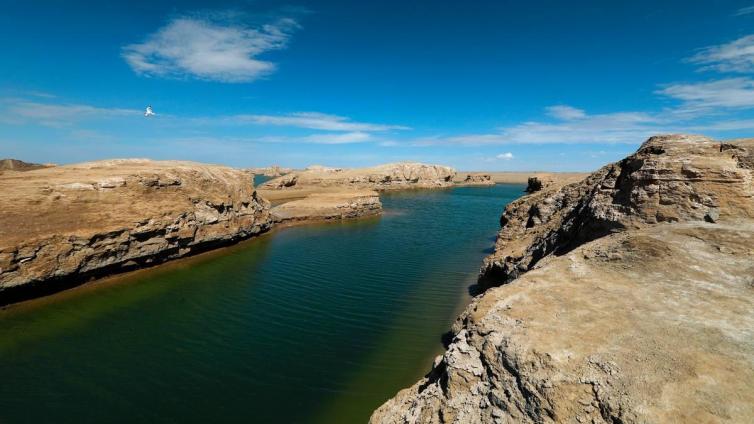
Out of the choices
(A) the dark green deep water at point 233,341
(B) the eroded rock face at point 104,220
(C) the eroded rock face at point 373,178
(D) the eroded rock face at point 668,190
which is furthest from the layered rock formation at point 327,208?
(C) the eroded rock face at point 373,178

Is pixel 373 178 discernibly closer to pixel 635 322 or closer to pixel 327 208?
pixel 327 208

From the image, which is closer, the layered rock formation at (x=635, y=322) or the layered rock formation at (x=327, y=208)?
the layered rock formation at (x=635, y=322)

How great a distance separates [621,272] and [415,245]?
29929 mm

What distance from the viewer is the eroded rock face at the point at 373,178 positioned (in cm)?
11888

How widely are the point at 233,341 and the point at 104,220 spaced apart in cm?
1889

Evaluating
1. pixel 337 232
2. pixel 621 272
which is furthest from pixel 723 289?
pixel 337 232

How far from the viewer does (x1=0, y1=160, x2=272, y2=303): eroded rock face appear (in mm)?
23438

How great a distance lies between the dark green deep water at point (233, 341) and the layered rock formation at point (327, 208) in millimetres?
21467

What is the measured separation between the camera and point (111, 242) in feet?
91.4

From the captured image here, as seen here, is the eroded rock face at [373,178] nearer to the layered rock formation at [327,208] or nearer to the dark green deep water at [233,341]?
the layered rock formation at [327,208]

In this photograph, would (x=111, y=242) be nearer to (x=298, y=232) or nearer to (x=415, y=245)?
(x=298, y=232)

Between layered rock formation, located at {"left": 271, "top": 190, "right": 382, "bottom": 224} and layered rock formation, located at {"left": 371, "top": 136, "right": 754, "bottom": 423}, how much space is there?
44.9 m

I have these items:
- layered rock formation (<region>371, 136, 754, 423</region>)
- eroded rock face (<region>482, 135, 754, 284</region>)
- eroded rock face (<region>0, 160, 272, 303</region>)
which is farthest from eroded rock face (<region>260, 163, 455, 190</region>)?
layered rock formation (<region>371, 136, 754, 423</region>)

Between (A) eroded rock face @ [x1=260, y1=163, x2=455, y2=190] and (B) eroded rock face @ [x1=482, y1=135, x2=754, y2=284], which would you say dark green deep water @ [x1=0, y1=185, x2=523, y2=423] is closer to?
(B) eroded rock face @ [x1=482, y1=135, x2=754, y2=284]
